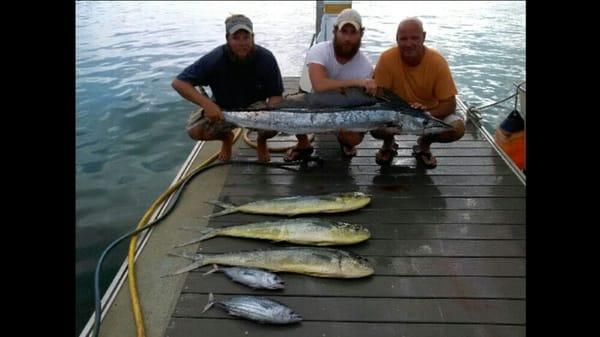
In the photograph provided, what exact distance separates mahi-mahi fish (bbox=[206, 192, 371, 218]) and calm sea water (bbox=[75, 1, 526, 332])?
1.29m

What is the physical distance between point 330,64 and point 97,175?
136 inches


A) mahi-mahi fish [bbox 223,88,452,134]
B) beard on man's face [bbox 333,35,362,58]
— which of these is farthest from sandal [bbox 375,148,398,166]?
beard on man's face [bbox 333,35,362,58]

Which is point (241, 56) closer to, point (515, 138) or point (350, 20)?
point (350, 20)

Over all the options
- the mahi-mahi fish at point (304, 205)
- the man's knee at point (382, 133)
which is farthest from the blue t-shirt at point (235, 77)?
the mahi-mahi fish at point (304, 205)

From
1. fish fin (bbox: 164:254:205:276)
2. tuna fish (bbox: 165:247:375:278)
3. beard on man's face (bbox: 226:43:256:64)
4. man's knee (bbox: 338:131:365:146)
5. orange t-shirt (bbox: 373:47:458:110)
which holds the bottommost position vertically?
fish fin (bbox: 164:254:205:276)

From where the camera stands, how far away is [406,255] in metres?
2.94

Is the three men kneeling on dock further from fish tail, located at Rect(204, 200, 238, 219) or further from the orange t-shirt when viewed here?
fish tail, located at Rect(204, 200, 238, 219)

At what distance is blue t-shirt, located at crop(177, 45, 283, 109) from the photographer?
409 centimetres

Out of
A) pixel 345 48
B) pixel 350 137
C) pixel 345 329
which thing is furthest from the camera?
pixel 350 137

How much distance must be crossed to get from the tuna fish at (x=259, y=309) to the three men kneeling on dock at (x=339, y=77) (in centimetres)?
180

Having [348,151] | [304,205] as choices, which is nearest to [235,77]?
[348,151]

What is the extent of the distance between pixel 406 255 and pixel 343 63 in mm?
1868
